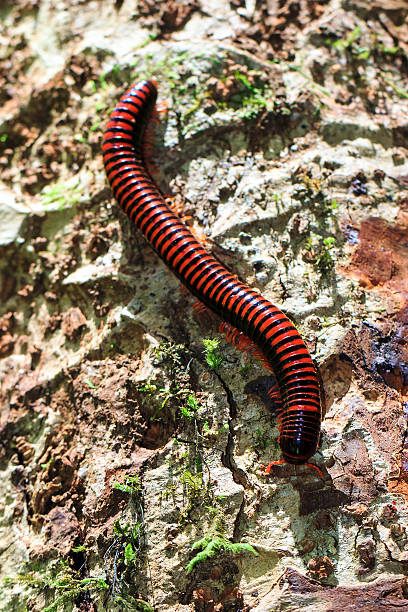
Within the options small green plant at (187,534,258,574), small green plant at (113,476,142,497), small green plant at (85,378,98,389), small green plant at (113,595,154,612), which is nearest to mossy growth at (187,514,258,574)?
small green plant at (187,534,258,574)

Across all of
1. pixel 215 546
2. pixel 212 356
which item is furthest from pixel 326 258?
pixel 215 546

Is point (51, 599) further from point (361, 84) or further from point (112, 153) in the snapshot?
point (361, 84)

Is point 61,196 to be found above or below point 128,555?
above

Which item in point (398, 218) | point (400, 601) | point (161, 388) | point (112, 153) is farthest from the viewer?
point (112, 153)

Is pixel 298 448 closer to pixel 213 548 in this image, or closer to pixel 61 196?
pixel 213 548

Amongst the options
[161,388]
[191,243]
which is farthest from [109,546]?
[191,243]
